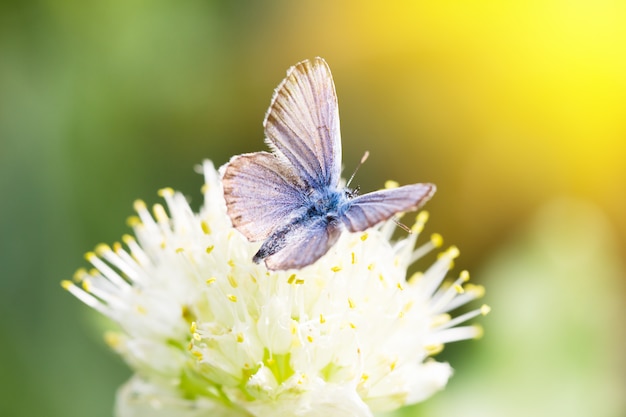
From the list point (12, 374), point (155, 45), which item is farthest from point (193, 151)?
point (12, 374)

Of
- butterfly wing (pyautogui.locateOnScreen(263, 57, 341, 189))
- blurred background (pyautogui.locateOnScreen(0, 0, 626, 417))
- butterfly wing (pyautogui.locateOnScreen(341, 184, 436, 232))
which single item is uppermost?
blurred background (pyautogui.locateOnScreen(0, 0, 626, 417))

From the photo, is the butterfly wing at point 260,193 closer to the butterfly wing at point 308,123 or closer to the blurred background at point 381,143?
the butterfly wing at point 308,123

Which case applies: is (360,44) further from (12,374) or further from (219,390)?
(219,390)

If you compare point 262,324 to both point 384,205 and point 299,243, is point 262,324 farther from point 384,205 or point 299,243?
point 384,205

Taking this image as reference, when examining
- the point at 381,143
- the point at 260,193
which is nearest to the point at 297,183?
the point at 260,193

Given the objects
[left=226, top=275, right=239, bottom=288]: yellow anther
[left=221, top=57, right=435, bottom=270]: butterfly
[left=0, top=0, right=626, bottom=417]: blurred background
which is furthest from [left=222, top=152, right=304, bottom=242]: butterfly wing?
[left=0, top=0, right=626, bottom=417]: blurred background

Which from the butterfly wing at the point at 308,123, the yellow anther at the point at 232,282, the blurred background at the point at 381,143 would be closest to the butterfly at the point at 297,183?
the butterfly wing at the point at 308,123

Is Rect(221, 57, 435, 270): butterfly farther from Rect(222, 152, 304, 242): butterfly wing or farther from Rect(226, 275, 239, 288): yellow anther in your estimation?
Rect(226, 275, 239, 288): yellow anther
